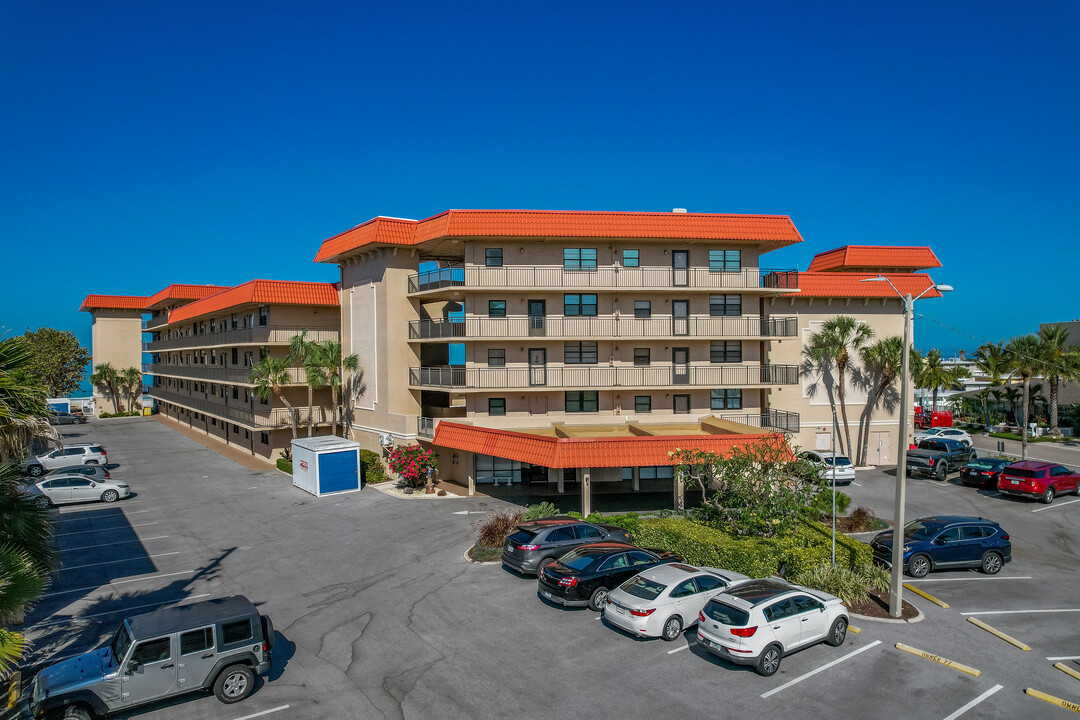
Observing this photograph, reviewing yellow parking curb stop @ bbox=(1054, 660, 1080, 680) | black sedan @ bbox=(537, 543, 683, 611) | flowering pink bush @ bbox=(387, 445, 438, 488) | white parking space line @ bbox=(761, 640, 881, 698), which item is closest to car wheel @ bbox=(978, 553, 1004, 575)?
yellow parking curb stop @ bbox=(1054, 660, 1080, 680)

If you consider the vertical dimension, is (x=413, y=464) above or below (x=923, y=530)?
above

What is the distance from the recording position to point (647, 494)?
108ft

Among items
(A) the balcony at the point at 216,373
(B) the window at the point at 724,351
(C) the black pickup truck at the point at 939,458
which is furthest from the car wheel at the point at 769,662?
(A) the balcony at the point at 216,373

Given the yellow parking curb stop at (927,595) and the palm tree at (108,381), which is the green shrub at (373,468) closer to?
the yellow parking curb stop at (927,595)

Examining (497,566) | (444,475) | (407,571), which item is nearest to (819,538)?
(497,566)

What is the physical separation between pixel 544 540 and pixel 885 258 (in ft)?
113

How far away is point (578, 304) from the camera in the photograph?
32281 mm

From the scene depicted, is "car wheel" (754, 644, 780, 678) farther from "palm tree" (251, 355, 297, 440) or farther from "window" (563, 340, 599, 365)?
"palm tree" (251, 355, 297, 440)

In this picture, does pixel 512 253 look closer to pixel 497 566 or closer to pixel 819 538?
pixel 497 566

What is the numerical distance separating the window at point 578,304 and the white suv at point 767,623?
1900 centimetres

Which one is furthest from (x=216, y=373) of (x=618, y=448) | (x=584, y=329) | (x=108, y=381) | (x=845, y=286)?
(x=845, y=286)

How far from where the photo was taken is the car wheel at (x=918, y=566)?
20062 mm

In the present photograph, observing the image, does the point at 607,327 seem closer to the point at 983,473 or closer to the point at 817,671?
the point at 817,671

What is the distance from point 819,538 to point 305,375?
102ft
